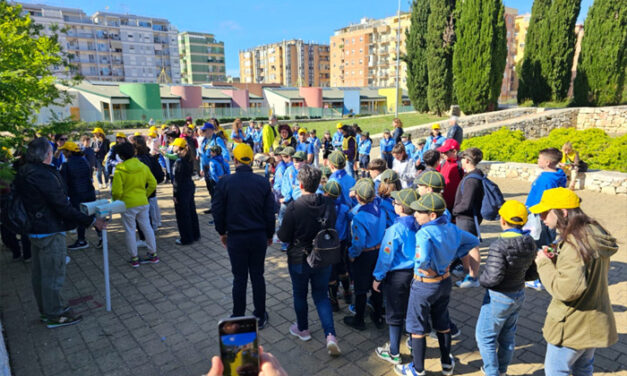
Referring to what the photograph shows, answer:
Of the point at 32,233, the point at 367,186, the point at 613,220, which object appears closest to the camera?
the point at 367,186

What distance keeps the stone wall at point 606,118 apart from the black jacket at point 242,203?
996 inches

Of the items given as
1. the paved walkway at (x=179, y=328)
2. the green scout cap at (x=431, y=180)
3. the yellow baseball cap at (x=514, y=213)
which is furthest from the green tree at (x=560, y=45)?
the yellow baseball cap at (x=514, y=213)

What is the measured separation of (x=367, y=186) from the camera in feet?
13.1

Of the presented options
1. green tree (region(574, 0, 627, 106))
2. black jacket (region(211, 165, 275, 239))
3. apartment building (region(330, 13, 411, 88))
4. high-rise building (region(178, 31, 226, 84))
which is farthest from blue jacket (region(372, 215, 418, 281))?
high-rise building (region(178, 31, 226, 84))

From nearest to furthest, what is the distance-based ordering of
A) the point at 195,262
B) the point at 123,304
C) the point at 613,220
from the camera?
the point at 123,304 < the point at 195,262 < the point at 613,220

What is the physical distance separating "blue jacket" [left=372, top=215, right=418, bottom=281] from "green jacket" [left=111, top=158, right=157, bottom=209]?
4222 mm

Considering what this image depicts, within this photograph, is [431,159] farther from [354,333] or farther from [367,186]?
[354,333]

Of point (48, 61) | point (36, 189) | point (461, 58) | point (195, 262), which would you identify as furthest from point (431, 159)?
point (461, 58)

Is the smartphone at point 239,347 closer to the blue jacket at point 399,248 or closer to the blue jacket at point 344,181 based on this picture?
the blue jacket at point 399,248

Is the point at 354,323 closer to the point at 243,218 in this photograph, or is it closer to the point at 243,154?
the point at 243,218

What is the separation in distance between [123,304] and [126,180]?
1920 millimetres

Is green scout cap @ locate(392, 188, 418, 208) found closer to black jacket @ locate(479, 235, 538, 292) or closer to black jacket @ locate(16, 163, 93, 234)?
black jacket @ locate(479, 235, 538, 292)

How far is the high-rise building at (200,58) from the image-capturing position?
330 feet

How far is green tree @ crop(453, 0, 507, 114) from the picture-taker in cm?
2330
